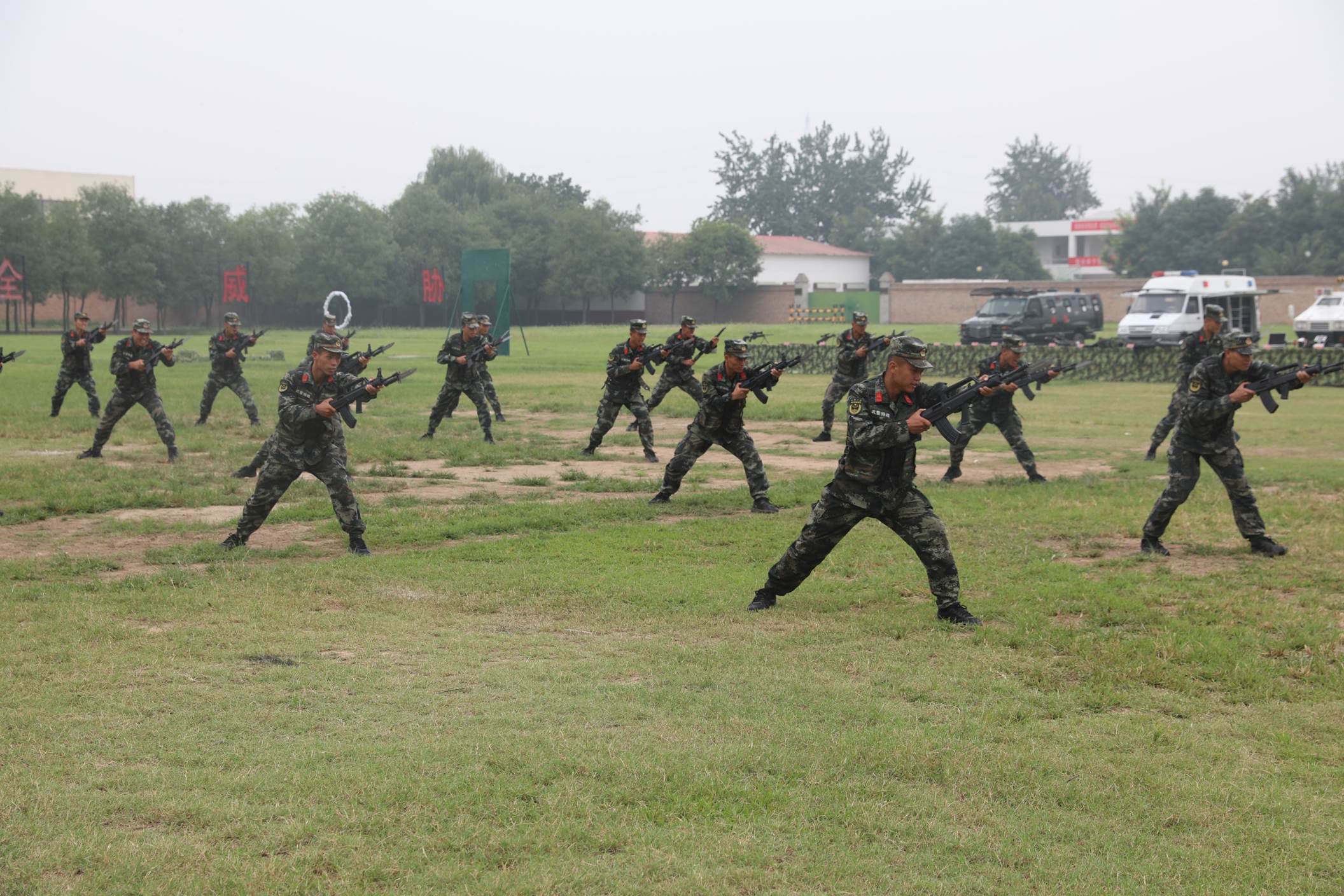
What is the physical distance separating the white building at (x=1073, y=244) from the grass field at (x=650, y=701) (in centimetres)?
8054

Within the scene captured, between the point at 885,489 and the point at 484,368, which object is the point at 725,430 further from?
the point at 484,368

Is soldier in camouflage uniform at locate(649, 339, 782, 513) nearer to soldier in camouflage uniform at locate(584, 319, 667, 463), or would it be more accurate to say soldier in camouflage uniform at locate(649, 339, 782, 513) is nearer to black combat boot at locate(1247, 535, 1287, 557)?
soldier in camouflage uniform at locate(584, 319, 667, 463)

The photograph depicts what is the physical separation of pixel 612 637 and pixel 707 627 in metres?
0.67

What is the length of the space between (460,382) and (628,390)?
122 inches

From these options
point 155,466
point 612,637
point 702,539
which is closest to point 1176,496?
point 702,539

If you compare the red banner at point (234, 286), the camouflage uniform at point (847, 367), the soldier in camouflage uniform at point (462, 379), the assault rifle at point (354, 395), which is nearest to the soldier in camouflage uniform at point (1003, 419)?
the camouflage uniform at point (847, 367)

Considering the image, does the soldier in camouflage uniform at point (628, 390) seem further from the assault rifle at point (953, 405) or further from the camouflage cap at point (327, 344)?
the assault rifle at point (953, 405)

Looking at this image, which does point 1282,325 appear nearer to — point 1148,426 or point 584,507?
point 1148,426

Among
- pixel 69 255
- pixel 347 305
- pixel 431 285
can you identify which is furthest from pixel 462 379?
pixel 69 255

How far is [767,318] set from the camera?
84438 millimetres

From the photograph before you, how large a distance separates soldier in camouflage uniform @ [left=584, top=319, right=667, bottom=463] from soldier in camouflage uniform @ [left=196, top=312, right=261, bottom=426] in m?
6.00

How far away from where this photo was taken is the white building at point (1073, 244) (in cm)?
9338

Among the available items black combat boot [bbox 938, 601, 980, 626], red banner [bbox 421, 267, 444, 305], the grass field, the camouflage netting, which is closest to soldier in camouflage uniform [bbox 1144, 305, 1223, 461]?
the grass field

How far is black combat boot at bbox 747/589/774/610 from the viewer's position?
911cm
